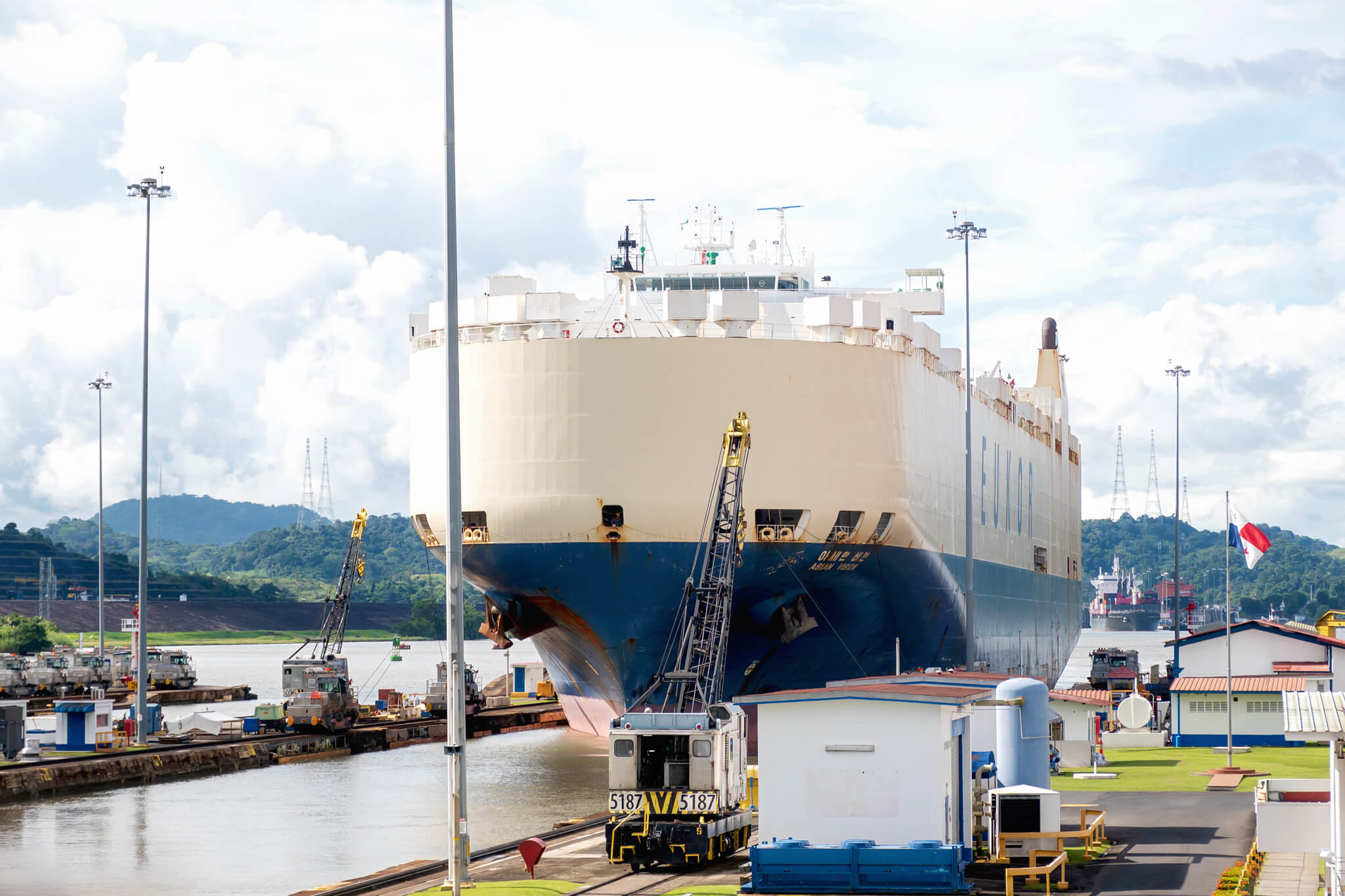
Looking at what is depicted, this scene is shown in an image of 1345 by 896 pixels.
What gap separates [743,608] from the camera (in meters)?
47.0

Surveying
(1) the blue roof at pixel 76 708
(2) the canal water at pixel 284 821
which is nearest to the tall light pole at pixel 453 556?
(2) the canal water at pixel 284 821

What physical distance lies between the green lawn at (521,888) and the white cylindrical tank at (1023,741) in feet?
27.9

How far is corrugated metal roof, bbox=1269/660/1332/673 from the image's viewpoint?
52125 mm

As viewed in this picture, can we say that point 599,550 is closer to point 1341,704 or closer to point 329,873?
point 329,873

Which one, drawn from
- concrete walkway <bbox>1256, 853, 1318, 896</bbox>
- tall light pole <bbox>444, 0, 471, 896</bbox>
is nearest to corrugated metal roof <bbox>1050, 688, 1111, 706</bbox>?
concrete walkway <bbox>1256, 853, 1318, 896</bbox>

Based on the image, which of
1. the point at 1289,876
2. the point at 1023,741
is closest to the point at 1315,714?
the point at 1289,876

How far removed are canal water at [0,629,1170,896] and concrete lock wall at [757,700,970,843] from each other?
9.50m

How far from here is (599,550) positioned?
45375 mm

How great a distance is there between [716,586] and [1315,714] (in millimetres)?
23547

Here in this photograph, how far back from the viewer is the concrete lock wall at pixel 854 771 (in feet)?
80.7

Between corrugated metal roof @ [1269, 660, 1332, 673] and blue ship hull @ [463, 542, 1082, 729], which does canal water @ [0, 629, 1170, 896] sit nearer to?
blue ship hull @ [463, 542, 1082, 729]

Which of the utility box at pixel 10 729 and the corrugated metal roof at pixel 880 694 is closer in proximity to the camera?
the corrugated metal roof at pixel 880 694

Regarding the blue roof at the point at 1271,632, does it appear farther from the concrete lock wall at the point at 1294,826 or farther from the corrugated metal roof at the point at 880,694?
the concrete lock wall at the point at 1294,826

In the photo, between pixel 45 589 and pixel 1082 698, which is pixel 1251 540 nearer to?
pixel 1082 698
